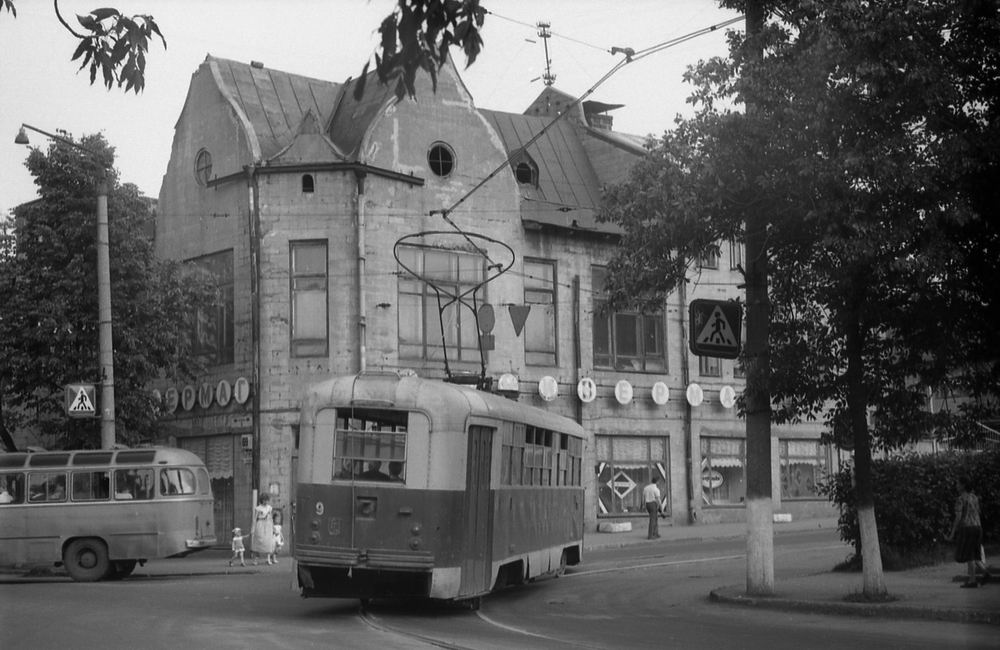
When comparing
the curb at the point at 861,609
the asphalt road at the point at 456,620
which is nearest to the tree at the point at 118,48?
the asphalt road at the point at 456,620

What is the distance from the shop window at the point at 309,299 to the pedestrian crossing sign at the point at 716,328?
687 inches

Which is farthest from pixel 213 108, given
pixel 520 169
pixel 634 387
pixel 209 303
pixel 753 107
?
pixel 753 107

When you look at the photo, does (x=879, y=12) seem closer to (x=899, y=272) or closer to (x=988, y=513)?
(x=899, y=272)

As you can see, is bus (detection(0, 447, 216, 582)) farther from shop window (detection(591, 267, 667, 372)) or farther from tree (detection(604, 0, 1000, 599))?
shop window (detection(591, 267, 667, 372))

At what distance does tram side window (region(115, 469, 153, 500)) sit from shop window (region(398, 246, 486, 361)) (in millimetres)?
10240

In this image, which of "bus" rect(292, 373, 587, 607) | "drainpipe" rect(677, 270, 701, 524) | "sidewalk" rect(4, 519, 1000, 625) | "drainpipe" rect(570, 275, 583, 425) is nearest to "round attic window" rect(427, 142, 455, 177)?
"drainpipe" rect(570, 275, 583, 425)

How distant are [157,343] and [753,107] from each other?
63.7ft

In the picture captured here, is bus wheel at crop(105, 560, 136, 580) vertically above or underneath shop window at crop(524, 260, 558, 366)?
underneath

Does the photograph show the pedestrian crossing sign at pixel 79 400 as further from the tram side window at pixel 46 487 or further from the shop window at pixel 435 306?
the shop window at pixel 435 306

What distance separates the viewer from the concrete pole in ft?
92.1

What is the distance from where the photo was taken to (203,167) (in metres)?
38.8

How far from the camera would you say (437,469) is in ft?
58.2

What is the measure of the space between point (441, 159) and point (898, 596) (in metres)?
22.6

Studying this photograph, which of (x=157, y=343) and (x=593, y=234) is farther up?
(x=593, y=234)
